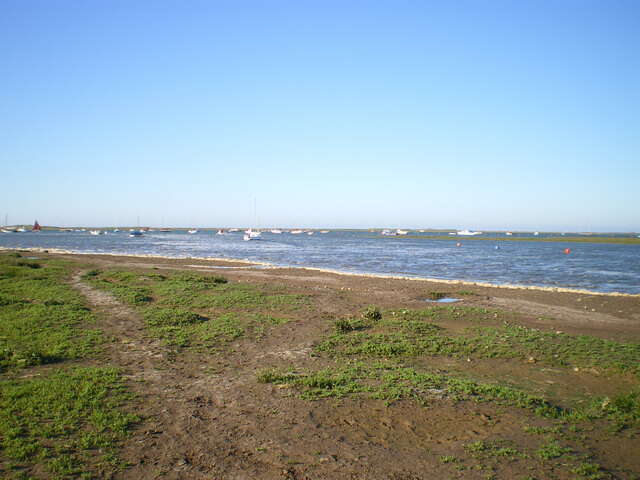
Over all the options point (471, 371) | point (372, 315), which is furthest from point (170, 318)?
point (471, 371)

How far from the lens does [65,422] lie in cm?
690

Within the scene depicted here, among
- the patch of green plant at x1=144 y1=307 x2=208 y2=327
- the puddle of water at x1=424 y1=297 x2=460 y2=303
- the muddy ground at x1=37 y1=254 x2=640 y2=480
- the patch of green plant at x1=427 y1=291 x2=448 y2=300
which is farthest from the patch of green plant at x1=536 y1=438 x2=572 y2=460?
the patch of green plant at x1=427 y1=291 x2=448 y2=300

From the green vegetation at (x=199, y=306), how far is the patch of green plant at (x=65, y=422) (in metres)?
3.66

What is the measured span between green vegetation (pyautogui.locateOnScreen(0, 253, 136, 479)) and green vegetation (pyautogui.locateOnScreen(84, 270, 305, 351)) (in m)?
2.30

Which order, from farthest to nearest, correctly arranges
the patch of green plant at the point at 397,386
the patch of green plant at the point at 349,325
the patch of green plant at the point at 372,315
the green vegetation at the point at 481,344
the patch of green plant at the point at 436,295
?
the patch of green plant at the point at 436,295, the patch of green plant at the point at 372,315, the patch of green plant at the point at 349,325, the green vegetation at the point at 481,344, the patch of green plant at the point at 397,386

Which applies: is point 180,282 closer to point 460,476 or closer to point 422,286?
point 422,286

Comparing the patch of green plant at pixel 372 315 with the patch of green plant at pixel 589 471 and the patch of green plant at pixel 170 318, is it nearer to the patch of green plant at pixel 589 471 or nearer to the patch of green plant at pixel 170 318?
the patch of green plant at pixel 170 318

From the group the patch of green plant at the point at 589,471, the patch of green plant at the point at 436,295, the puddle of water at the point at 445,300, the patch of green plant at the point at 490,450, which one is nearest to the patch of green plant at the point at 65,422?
the patch of green plant at the point at 490,450

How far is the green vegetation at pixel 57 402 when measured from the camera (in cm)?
584

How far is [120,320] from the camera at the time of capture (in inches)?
592

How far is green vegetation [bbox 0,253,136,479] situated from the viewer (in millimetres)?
5836

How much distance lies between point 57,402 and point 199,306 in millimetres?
10370

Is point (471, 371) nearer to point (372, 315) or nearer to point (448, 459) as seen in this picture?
point (448, 459)

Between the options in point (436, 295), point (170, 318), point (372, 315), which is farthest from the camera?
point (436, 295)
